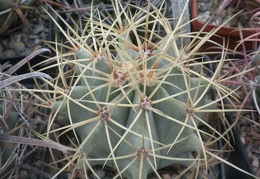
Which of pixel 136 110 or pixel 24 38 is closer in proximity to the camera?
pixel 136 110

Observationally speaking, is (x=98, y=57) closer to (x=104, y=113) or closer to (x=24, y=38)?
(x=104, y=113)

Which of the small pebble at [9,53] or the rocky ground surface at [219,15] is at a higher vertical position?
the rocky ground surface at [219,15]

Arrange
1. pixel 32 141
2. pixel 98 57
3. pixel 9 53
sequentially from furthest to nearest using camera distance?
pixel 9 53 < pixel 98 57 < pixel 32 141

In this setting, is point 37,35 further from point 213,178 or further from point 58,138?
point 213,178

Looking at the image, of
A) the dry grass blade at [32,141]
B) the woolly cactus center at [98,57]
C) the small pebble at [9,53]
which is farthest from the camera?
the small pebble at [9,53]

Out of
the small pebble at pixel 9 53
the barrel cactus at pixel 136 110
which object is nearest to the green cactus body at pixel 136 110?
the barrel cactus at pixel 136 110

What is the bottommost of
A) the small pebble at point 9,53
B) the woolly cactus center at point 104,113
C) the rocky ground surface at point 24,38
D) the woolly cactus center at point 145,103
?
the woolly cactus center at point 104,113

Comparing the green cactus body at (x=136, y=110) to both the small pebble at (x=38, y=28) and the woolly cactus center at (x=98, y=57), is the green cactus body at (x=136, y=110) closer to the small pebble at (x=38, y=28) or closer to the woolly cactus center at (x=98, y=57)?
the woolly cactus center at (x=98, y=57)

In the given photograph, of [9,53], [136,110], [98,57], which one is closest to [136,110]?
[136,110]

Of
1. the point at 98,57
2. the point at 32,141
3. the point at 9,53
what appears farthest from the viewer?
the point at 9,53
